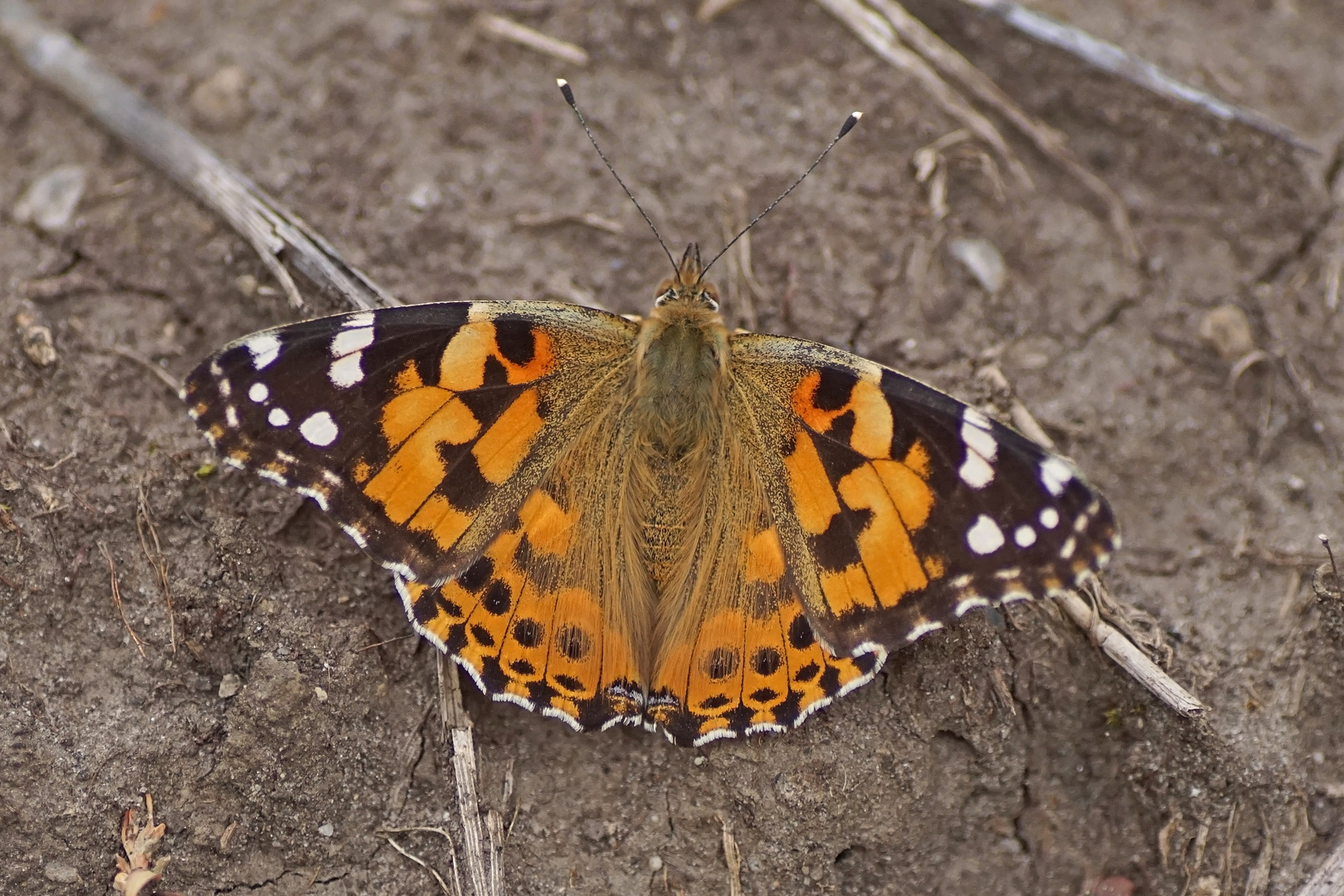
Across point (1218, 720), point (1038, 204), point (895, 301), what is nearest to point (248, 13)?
point (895, 301)

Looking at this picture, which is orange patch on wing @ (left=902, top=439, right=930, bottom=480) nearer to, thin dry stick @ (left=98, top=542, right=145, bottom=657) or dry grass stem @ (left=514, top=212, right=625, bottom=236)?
dry grass stem @ (left=514, top=212, right=625, bottom=236)

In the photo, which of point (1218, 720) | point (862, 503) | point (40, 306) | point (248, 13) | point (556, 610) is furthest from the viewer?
point (248, 13)

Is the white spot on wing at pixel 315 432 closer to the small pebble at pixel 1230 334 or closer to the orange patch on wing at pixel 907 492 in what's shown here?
the orange patch on wing at pixel 907 492

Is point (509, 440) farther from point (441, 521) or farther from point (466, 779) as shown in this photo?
point (466, 779)

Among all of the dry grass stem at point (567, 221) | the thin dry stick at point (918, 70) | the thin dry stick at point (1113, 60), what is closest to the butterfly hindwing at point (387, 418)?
the dry grass stem at point (567, 221)

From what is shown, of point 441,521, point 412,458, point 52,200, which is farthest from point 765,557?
point 52,200

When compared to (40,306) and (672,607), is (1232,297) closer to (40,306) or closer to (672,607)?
(672,607)

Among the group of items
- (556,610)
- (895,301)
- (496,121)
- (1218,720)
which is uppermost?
(496,121)

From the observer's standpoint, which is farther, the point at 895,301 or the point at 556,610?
the point at 895,301
